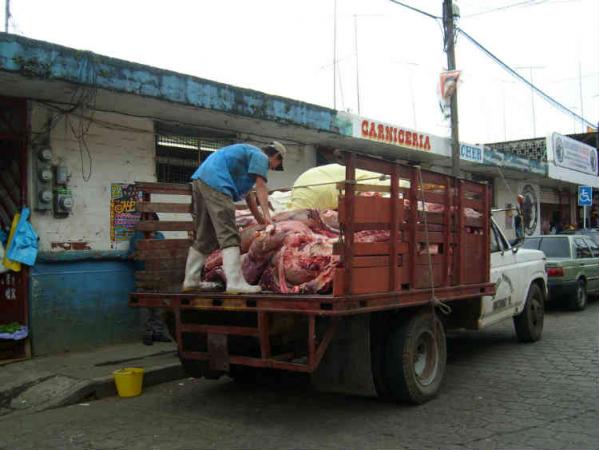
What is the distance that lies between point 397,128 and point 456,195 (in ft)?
22.8

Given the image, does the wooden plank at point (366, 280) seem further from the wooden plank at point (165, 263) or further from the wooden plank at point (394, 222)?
the wooden plank at point (165, 263)

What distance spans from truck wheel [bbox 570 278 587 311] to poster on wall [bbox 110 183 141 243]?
8.47 meters

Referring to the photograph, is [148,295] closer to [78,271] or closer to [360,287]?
[360,287]

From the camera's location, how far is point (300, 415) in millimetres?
4996

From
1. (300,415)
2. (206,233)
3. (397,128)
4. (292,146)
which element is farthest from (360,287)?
(397,128)

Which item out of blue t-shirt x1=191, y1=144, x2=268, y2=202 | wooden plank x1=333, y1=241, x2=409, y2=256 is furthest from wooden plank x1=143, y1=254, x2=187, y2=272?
wooden plank x1=333, y1=241, x2=409, y2=256

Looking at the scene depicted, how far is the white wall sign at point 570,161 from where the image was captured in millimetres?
21125

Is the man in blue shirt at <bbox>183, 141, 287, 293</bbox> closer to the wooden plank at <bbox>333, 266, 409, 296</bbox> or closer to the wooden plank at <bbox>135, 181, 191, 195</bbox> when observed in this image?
Answer: the wooden plank at <bbox>135, 181, 191, 195</bbox>

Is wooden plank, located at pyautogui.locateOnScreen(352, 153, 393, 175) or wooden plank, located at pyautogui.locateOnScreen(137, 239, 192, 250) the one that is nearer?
wooden plank, located at pyautogui.locateOnScreen(352, 153, 393, 175)

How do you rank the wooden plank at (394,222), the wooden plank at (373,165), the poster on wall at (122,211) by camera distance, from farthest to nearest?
the poster on wall at (122,211), the wooden plank at (394,222), the wooden plank at (373,165)

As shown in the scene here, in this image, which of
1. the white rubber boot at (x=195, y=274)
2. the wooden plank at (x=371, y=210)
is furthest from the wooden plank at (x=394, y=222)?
the white rubber boot at (x=195, y=274)

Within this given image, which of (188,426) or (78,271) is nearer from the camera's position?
(188,426)

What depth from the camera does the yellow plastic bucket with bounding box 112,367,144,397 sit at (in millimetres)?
5898

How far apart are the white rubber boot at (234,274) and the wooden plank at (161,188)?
132 cm
